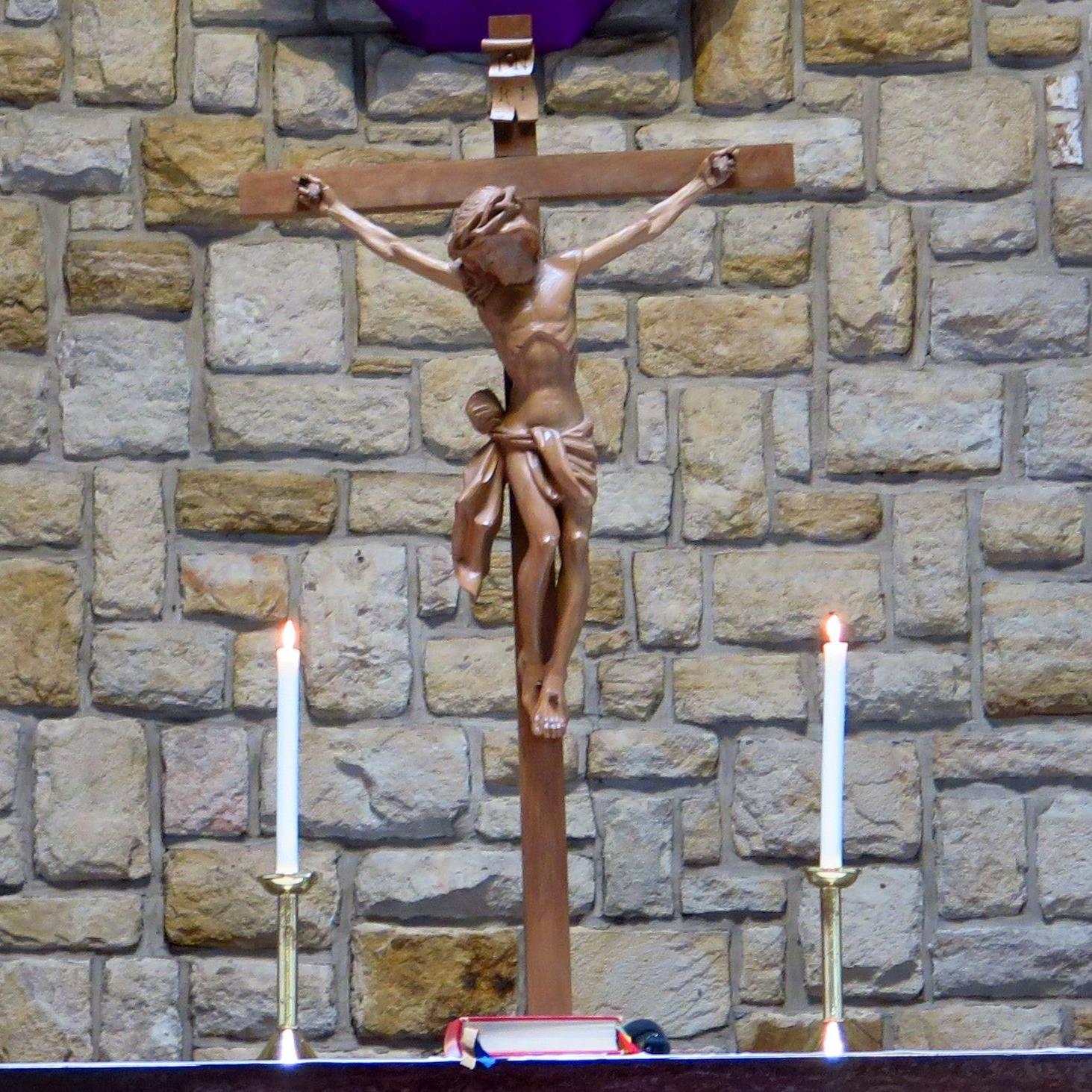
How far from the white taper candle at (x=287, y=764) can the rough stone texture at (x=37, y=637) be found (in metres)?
1.26

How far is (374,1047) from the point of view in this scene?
9.38ft

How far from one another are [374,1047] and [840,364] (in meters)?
1.31

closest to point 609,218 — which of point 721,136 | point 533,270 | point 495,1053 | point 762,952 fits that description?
point 721,136

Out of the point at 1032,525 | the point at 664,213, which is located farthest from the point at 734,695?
the point at 664,213

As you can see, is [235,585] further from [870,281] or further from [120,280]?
[870,281]

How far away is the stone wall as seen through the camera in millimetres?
2889

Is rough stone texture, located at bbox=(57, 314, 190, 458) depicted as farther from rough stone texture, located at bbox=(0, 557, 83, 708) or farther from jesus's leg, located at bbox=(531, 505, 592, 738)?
jesus's leg, located at bbox=(531, 505, 592, 738)

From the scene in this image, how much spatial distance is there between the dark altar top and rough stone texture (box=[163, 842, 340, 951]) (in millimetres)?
1650

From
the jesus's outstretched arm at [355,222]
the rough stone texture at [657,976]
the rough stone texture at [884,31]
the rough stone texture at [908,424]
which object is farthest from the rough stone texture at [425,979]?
the rough stone texture at [884,31]

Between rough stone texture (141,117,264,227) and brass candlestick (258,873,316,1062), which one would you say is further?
rough stone texture (141,117,264,227)

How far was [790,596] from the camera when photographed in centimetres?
295

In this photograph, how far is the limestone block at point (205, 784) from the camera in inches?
114

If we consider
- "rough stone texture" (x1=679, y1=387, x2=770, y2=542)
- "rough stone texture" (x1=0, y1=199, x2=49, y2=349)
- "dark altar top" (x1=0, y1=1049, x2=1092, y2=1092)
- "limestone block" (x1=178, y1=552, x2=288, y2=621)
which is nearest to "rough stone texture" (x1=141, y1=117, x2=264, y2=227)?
"rough stone texture" (x1=0, y1=199, x2=49, y2=349)

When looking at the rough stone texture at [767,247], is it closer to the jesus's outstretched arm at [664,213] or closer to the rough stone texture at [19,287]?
the jesus's outstretched arm at [664,213]
